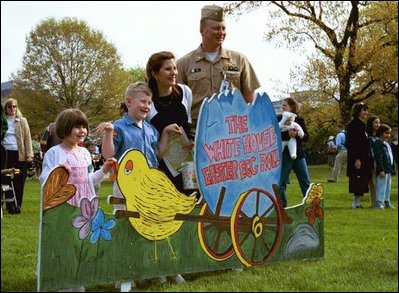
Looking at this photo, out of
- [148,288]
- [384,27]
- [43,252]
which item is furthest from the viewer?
[384,27]

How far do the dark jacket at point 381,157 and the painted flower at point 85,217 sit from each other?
7.11 metres

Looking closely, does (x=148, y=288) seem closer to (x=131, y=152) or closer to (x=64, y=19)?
(x=131, y=152)

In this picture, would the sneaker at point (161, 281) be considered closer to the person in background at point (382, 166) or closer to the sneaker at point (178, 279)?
the sneaker at point (178, 279)

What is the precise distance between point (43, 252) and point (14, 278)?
103 centimetres

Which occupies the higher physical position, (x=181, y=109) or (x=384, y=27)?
(x=384, y=27)

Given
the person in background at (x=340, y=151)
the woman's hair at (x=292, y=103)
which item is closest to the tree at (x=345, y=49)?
the person in background at (x=340, y=151)

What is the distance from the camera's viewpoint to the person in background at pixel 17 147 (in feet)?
29.4

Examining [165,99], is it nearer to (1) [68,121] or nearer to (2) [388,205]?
(1) [68,121]

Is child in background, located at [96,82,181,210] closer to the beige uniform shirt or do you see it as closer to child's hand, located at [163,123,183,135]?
child's hand, located at [163,123,183,135]

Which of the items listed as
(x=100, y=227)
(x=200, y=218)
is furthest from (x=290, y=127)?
(x=100, y=227)

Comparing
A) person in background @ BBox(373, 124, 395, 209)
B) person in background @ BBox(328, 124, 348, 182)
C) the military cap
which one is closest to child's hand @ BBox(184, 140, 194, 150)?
the military cap

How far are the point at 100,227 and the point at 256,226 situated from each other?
4.31ft

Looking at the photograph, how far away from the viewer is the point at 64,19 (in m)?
28.6

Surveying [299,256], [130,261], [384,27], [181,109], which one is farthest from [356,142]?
[384,27]
